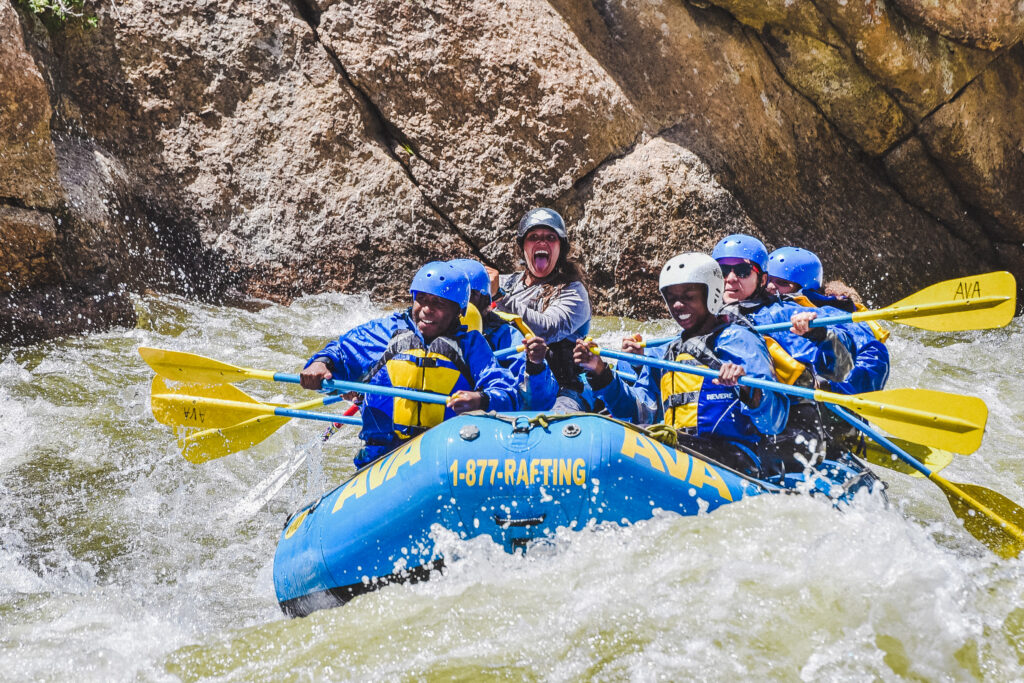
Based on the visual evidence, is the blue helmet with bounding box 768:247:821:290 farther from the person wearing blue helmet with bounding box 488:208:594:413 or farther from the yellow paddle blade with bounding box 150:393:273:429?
the yellow paddle blade with bounding box 150:393:273:429

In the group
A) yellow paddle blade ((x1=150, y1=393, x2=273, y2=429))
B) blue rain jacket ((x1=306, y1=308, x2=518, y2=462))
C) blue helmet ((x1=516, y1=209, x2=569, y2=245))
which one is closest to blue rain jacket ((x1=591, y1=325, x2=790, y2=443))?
blue rain jacket ((x1=306, y1=308, x2=518, y2=462))

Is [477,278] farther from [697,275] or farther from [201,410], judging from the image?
[201,410]

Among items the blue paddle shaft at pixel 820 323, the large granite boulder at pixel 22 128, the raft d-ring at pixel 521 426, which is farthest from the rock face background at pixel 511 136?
the raft d-ring at pixel 521 426

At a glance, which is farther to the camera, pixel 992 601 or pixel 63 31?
pixel 63 31

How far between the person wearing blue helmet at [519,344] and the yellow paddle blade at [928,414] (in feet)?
3.91

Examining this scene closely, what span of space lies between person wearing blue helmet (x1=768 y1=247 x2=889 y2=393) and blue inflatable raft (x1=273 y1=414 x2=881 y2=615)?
1738 millimetres

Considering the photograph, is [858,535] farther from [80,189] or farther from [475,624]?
[80,189]

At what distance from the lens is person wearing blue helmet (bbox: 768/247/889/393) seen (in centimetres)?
475

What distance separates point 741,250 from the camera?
4.56 m

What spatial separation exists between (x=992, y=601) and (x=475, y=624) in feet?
6.30

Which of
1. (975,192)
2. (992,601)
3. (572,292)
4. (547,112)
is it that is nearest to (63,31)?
(547,112)

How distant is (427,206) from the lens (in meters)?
8.18

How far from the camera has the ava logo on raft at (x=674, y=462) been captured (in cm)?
321

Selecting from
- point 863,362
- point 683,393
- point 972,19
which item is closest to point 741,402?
point 683,393
